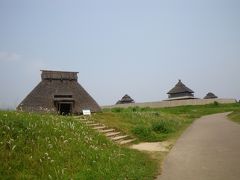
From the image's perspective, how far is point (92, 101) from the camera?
2877 centimetres

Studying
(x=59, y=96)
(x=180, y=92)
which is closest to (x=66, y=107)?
(x=59, y=96)

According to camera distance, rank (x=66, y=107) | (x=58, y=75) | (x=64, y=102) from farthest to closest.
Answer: (x=58, y=75), (x=66, y=107), (x=64, y=102)

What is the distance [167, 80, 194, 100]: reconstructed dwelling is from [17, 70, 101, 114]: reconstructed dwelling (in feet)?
133

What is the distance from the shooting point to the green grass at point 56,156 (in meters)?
9.04

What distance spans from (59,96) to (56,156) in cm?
1861

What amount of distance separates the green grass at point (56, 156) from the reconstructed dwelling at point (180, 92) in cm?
5456

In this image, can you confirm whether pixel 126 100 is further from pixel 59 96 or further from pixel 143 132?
pixel 143 132

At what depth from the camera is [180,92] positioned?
66438 millimetres

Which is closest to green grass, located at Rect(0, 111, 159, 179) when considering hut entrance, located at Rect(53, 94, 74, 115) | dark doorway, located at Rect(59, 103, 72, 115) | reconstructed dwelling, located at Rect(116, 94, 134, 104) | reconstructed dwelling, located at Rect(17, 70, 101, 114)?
reconstructed dwelling, located at Rect(17, 70, 101, 114)

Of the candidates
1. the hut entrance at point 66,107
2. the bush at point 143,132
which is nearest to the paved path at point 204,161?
the bush at point 143,132

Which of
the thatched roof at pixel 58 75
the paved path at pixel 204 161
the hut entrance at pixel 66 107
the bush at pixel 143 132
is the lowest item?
the paved path at pixel 204 161

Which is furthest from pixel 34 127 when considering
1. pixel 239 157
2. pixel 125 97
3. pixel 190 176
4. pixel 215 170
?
pixel 125 97

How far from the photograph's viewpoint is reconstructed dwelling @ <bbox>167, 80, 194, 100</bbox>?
216 feet

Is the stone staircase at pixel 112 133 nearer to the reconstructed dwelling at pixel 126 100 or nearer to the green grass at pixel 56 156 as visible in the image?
the green grass at pixel 56 156
